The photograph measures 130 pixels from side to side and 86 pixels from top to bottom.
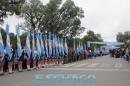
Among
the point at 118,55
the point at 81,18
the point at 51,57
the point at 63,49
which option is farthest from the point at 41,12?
the point at 51,57

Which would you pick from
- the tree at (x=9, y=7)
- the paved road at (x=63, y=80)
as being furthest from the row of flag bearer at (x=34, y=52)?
the tree at (x=9, y=7)

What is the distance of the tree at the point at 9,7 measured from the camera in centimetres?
4184

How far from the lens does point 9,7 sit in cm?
4244

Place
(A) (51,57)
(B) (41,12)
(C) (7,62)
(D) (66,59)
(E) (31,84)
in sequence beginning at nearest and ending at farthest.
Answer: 1. (E) (31,84)
2. (C) (7,62)
3. (A) (51,57)
4. (D) (66,59)
5. (B) (41,12)

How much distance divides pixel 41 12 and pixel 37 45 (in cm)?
5409

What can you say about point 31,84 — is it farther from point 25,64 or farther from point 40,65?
point 40,65

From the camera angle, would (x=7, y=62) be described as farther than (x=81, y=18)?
No

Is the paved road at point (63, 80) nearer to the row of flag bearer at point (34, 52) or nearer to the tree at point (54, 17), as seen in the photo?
the row of flag bearer at point (34, 52)

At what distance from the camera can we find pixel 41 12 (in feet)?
284

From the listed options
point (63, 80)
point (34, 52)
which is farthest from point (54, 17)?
point (63, 80)

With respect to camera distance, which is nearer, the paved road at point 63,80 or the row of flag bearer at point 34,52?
the paved road at point 63,80

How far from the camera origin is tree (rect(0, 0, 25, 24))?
137ft

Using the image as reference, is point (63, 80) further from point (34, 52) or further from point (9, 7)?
point (9, 7)

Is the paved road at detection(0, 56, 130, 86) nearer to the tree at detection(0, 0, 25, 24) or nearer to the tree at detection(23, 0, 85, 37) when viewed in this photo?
the tree at detection(0, 0, 25, 24)
